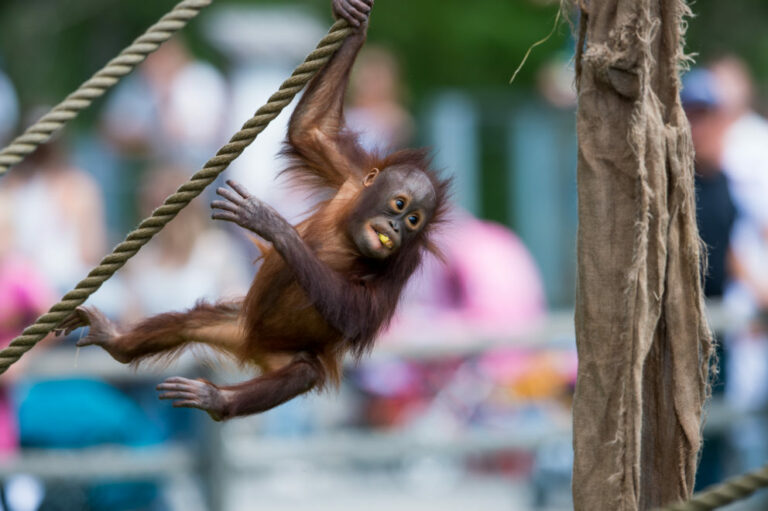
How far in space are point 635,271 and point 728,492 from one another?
1.68 feet

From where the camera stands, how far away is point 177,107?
25.9ft

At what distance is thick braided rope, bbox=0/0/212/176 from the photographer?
2734 millimetres

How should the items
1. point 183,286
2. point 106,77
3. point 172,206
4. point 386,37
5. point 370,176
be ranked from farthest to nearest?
point 386,37, point 183,286, point 370,176, point 106,77, point 172,206

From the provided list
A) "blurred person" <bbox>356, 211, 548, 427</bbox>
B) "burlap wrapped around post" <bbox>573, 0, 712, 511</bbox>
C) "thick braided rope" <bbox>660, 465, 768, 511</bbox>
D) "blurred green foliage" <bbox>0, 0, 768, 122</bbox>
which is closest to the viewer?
"thick braided rope" <bbox>660, 465, 768, 511</bbox>

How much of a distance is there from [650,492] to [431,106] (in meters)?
10.5

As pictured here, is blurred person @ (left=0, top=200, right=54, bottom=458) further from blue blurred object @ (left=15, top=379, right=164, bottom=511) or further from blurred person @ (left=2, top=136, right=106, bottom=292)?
blurred person @ (left=2, top=136, right=106, bottom=292)

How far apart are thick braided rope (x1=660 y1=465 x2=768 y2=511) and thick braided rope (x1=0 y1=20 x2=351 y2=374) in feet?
4.00

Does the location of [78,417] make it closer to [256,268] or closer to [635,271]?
[256,268]

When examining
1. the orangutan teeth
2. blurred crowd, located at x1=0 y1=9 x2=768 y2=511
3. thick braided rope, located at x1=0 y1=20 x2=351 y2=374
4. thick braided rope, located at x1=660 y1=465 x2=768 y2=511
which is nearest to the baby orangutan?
the orangutan teeth

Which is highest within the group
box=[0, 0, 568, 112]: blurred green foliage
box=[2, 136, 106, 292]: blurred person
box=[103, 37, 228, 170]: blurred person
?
box=[0, 0, 568, 112]: blurred green foliage

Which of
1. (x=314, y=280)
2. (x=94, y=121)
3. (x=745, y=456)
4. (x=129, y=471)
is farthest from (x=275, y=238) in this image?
(x=94, y=121)

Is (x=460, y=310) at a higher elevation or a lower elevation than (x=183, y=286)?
higher

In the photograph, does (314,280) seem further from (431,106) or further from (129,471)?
(431,106)

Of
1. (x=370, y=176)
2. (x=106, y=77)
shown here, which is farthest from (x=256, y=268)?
(x=106, y=77)
